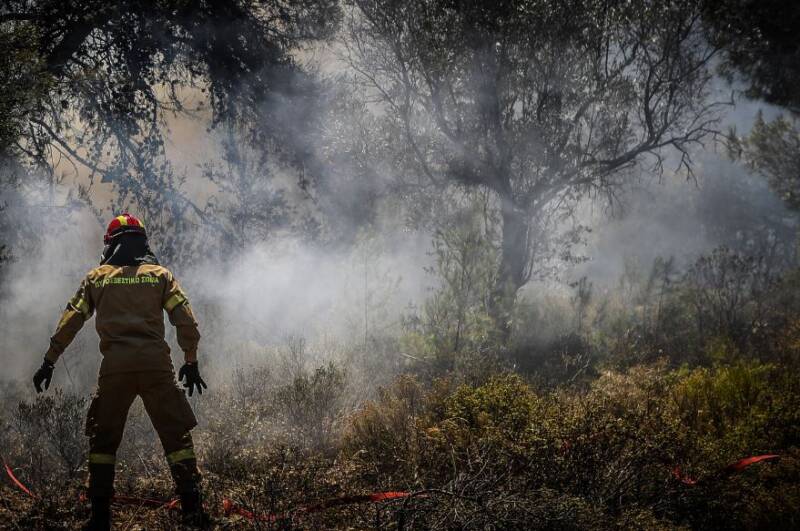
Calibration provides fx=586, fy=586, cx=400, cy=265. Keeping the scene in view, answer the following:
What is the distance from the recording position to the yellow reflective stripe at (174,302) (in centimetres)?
354

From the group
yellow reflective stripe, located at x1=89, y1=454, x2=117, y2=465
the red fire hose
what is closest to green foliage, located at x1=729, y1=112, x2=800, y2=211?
the red fire hose

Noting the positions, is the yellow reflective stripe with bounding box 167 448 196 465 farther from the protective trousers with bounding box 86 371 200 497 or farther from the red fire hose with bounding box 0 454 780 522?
the red fire hose with bounding box 0 454 780 522

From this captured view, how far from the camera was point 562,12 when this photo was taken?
825 cm

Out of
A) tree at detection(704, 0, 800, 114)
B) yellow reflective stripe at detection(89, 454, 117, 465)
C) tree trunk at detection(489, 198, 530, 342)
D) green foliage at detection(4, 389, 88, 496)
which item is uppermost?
tree at detection(704, 0, 800, 114)

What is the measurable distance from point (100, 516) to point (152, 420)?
53 centimetres

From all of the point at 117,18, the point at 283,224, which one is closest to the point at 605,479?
Result: the point at 283,224

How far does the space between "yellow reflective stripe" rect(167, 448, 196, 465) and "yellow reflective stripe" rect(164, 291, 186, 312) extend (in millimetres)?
832

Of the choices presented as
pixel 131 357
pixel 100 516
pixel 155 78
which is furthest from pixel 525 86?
pixel 100 516

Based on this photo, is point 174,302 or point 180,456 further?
point 174,302

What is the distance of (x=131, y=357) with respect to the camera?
335 cm

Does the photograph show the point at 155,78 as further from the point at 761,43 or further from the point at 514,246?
the point at 761,43

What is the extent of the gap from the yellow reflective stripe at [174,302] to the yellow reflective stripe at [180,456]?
83cm

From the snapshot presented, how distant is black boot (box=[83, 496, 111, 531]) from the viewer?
3.07 meters

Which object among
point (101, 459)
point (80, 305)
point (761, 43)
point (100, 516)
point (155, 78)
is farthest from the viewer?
point (761, 43)
